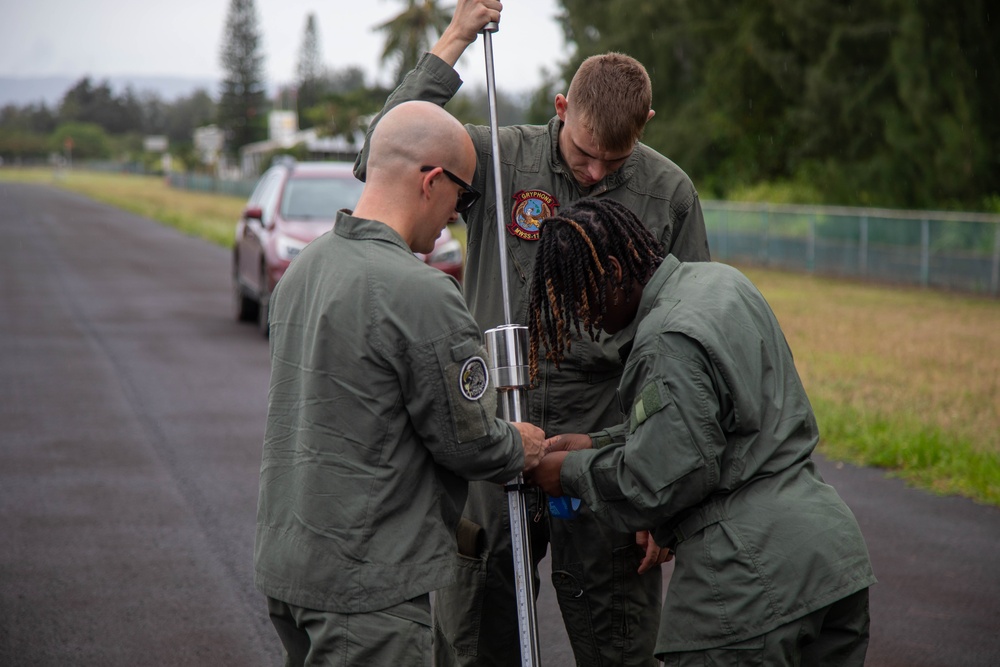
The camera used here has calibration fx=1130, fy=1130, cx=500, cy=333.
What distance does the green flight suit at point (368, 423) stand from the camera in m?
2.47

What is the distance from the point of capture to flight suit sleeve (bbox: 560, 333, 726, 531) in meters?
2.53

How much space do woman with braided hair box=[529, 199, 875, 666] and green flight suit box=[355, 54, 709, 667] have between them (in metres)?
0.62

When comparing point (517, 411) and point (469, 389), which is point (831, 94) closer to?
point (517, 411)

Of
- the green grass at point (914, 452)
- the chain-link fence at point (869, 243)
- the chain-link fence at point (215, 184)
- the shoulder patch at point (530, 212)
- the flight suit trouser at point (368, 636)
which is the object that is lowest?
the chain-link fence at point (215, 184)

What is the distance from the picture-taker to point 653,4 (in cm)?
3822

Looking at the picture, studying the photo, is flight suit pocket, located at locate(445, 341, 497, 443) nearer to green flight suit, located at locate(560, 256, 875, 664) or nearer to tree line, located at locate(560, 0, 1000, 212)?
green flight suit, located at locate(560, 256, 875, 664)

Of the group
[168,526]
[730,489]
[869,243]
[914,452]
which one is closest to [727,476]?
[730,489]

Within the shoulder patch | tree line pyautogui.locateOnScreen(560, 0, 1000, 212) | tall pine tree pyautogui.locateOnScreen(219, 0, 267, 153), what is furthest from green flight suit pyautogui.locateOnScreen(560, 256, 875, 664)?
tall pine tree pyautogui.locateOnScreen(219, 0, 267, 153)

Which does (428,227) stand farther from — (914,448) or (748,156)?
(748,156)

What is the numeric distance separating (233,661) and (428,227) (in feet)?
8.32

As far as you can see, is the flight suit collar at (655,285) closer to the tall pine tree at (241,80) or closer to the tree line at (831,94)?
the tree line at (831,94)

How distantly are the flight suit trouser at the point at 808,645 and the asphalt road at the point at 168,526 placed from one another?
6.40 ft

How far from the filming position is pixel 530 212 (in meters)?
3.49

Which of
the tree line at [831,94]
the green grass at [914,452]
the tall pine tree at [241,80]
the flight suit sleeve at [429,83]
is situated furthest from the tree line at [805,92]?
the tall pine tree at [241,80]
